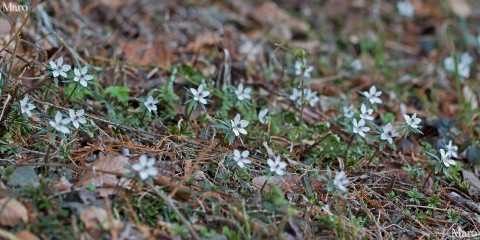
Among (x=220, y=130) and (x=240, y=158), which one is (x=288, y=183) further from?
(x=220, y=130)

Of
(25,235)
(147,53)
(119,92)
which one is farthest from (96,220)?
(147,53)

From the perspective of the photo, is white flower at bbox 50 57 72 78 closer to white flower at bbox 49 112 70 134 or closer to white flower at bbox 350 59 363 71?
white flower at bbox 49 112 70 134

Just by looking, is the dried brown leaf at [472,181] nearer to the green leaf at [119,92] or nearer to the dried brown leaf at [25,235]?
the green leaf at [119,92]

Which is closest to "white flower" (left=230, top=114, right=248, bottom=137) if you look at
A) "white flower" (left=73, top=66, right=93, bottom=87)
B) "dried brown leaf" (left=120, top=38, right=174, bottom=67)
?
"white flower" (left=73, top=66, right=93, bottom=87)

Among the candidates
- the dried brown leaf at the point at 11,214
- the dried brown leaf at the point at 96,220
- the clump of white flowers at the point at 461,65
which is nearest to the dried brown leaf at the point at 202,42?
the clump of white flowers at the point at 461,65

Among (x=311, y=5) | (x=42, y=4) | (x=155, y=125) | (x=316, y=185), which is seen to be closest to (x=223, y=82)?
(x=155, y=125)

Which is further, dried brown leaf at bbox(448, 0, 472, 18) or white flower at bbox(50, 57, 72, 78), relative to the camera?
dried brown leaf at bbox(448, 0, 472, 18)
